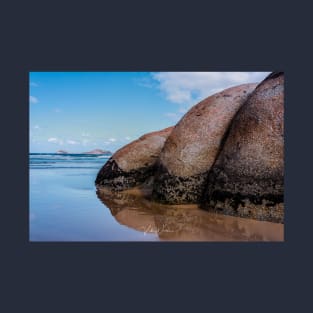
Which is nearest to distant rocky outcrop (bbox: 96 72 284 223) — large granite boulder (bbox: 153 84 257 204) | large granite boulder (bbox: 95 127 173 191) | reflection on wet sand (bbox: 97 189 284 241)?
large granite boulder (bbox: 153 84 257 204)

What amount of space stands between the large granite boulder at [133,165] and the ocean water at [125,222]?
1316 mm

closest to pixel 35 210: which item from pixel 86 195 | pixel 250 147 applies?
pixel 86 195

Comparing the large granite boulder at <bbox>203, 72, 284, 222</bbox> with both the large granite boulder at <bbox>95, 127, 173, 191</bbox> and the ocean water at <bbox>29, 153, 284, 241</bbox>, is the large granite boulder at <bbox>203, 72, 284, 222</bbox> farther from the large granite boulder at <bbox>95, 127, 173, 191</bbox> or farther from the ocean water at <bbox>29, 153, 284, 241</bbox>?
the large granite boulder at <bbox>95, 127, 173, 191</bbox>

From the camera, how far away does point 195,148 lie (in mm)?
7820

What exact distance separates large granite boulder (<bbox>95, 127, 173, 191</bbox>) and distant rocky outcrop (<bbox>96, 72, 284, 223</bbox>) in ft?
7.74

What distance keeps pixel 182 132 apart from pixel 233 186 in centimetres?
200

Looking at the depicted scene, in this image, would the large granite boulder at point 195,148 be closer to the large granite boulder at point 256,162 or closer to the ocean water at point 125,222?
the ocean water at point 125,222

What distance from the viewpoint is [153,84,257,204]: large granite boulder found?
303 inches

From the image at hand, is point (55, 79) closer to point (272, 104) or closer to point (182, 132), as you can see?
point (182, 132)

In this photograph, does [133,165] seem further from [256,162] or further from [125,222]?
[256,162]

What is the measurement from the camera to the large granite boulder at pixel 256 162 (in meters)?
6.20

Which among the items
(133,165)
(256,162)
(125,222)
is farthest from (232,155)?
(133,165)

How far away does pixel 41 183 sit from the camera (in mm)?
10617

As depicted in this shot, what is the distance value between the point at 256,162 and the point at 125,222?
2502mm
